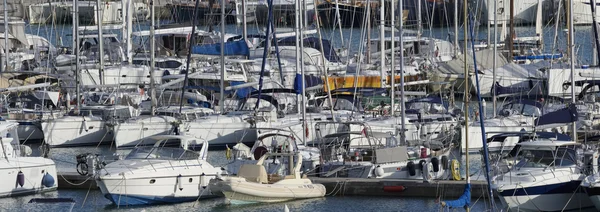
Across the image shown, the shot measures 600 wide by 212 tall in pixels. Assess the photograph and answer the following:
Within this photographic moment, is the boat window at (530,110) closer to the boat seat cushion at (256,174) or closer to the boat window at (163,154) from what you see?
the boat seat cushion at (256,174)

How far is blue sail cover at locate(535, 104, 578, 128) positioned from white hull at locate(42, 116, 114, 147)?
43.4 feet

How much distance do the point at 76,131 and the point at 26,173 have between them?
10534 millimetres

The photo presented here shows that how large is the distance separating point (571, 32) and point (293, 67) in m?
15.6

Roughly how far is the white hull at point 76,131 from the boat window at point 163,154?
10.7m

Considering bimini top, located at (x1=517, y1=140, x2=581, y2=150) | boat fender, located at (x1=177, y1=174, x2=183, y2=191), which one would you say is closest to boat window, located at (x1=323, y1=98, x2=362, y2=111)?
boat fender, located at (x1=177, y1=174, x2=183, y2=191)

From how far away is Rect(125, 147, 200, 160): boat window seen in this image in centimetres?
3225

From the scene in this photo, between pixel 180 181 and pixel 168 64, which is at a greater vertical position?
pixel 168 64

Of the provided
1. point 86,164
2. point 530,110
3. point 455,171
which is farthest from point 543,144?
point 530,110

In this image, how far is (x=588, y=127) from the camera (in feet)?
129

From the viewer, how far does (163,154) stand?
1276 inches

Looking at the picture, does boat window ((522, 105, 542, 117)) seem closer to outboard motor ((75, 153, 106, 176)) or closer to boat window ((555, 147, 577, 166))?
boat window ((555, 147, 577, 166))

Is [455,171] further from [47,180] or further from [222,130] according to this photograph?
[222,130]

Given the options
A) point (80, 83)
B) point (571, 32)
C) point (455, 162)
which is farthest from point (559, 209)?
point (80, 83)

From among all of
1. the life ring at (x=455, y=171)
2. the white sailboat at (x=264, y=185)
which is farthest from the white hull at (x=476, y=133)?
the white sailboat at (x=264, y=185)
